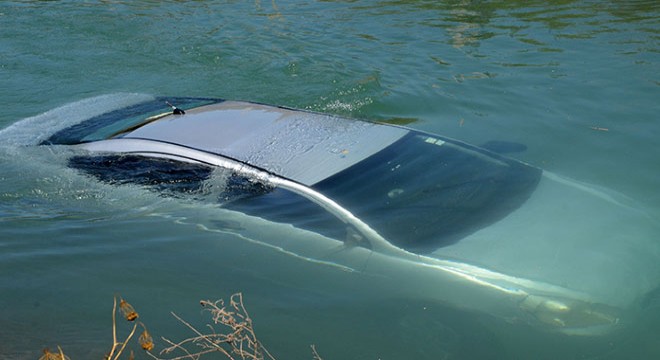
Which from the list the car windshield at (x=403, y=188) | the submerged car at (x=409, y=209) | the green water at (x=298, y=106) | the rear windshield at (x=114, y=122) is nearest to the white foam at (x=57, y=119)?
the green water at (x=298, y=106)

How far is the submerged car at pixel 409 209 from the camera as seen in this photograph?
4234mm

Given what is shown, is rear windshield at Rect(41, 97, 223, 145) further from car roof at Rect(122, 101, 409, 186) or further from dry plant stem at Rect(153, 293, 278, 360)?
dry plant stem at Rect(153, 293, 278, 360)

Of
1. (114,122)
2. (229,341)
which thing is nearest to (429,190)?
(229,341)

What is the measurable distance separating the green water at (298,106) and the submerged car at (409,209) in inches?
5.9

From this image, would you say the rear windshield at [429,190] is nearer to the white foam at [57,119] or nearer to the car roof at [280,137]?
the car roof at [280,137]

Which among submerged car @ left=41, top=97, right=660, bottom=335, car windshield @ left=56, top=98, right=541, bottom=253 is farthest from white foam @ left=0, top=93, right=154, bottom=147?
car windshield @ left=56, top=98, right=541, bottom=253

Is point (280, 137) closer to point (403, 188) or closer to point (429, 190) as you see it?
point (403, 188)

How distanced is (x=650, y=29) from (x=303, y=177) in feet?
27.1

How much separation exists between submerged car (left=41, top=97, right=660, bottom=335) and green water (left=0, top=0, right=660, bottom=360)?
0.15m

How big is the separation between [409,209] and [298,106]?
450 centimetres

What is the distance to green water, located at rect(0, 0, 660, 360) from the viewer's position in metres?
4.32

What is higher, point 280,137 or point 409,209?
point 280,137

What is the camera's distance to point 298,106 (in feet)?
29.7

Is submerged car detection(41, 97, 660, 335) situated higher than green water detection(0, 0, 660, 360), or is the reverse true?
submerged car detection(41, 97, 660, 335)
